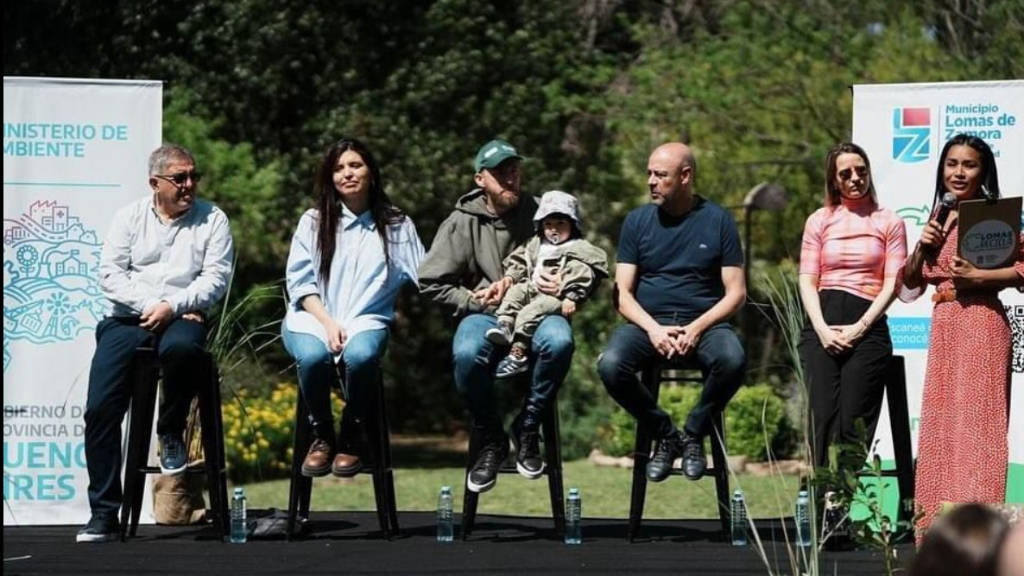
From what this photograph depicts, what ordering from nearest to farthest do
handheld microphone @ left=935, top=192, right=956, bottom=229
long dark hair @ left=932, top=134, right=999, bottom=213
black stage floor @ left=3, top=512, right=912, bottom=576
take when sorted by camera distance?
black stage floor @ left=3, top=512, right=912, bottom=576
handheld microphone @ left=935, top=192, right=956, bottom=229
long dark hair @ left=932, top=134, right=999, bottom=213

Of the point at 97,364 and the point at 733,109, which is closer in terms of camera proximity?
the point at 97,364

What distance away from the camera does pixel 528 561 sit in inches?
222

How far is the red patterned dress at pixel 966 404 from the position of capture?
5707 millimetres

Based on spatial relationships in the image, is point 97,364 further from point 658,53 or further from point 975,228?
point 658,53

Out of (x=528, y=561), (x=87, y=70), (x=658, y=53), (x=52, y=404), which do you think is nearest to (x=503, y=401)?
(x=658, y=53)

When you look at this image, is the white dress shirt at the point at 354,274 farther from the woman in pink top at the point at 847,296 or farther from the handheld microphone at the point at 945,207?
the handheld microphone at the point at 945,207

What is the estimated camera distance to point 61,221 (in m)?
7.04

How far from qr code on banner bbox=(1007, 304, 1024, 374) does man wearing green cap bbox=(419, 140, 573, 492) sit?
6.21 ft

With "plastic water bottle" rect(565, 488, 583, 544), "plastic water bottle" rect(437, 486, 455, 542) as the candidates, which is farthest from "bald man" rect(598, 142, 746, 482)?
"plastic water bottle" rect(437, 486, 455, 542)

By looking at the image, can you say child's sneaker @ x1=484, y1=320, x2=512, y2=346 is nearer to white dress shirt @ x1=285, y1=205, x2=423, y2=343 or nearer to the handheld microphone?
white dress shirt @ x1=285, y1=205, x2=423, y2=343

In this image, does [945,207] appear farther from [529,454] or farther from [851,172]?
[529,454]

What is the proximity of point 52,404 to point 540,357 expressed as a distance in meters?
2.18

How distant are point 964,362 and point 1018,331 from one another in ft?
4.10

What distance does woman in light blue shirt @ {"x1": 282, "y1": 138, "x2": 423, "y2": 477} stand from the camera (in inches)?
240
